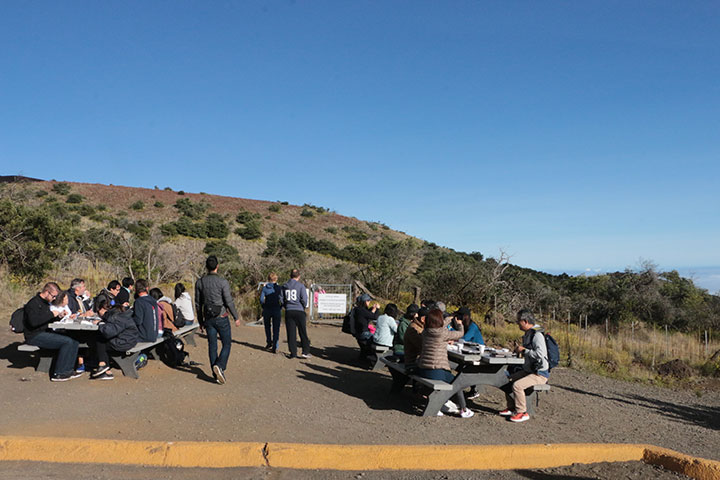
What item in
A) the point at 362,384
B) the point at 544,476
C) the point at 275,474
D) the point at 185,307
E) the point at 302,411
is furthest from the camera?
the point at 185,307

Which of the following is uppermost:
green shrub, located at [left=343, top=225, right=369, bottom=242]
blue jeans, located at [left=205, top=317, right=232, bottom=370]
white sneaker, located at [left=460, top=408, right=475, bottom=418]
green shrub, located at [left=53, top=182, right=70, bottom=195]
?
green shrub, located at [left=53, top=182, right=70, bottom=195]

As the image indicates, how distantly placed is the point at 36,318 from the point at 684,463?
7.99 meters

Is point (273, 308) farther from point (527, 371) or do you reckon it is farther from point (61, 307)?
point (527, 371)

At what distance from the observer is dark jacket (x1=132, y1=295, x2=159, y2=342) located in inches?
306

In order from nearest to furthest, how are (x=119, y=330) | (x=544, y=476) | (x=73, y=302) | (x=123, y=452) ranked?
(x=123, y=452) → (x=544, y=476) → (x=119, y=330) → (x=73, y=302)

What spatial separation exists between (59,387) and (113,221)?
3572 centimetres

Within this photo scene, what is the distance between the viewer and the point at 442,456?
492cm

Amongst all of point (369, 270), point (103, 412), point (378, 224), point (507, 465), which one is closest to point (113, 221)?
point (369, 270)

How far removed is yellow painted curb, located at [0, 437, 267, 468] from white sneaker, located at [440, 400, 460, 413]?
9.17 feet

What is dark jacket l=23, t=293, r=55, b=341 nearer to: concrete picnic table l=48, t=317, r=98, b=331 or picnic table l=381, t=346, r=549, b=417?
concrete picnic table l=48, t=317, r=98, b=331

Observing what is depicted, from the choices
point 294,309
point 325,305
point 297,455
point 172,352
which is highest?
point 294,309

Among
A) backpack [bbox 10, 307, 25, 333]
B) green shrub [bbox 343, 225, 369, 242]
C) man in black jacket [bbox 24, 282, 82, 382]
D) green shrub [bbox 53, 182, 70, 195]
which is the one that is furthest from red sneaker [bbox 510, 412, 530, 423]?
green shrub [bbox 53, 182, 70, 195]

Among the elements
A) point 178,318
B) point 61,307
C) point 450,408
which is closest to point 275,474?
point 450,408

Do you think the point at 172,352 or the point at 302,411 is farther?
the point at 172,352
